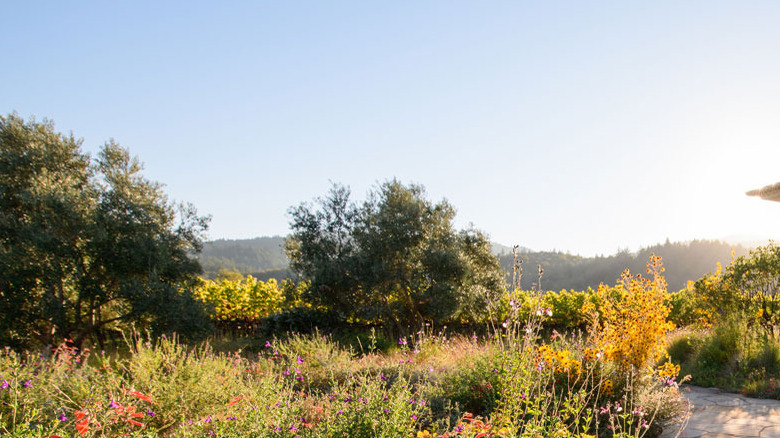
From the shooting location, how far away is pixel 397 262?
10555 millimetres

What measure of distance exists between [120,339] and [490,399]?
11.3 metres

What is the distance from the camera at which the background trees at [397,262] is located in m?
10.2

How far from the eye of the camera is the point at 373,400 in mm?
2840

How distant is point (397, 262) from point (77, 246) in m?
7.15

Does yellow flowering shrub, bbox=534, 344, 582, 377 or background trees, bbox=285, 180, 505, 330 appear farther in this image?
background trees, bbox=285, 180, 505, 330

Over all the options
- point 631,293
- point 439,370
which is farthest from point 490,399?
point 631,293

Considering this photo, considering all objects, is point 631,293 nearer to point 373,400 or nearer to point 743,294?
point 373,400

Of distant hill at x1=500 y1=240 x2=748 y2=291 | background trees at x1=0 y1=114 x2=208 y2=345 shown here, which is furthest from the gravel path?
distant hill at x1=500 y1=240 x2=748 y2=291

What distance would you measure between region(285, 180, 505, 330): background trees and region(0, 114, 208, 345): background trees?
311cm

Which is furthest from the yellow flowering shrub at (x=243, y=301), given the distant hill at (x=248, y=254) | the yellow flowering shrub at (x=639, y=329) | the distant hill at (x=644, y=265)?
the distant hill at (x=248, y=254)

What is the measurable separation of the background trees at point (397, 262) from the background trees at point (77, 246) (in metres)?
3.11

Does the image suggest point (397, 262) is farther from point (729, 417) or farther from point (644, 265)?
point (644, 265)

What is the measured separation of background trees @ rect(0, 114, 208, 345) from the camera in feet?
29.7

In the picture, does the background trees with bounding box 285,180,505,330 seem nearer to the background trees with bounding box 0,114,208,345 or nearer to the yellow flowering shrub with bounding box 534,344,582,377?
the background trees with bounding box 0,114,208,345
